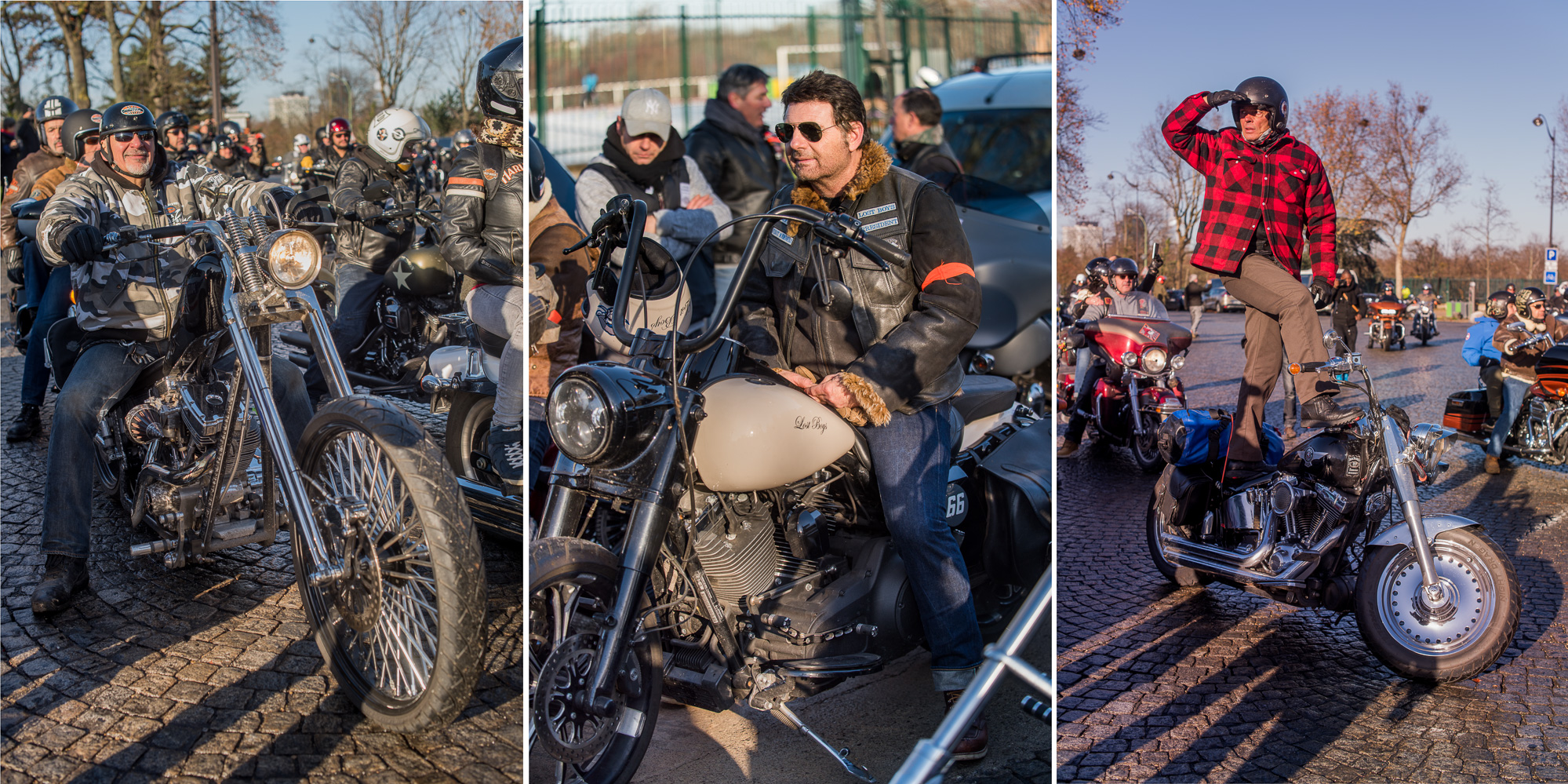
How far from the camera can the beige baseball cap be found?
3.29 metres

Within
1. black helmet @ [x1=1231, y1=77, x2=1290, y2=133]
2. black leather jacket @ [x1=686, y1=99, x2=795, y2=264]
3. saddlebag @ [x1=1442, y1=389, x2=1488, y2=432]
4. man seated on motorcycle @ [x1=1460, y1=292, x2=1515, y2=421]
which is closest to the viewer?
black helmet @ [x1=1231, y1=77, x2=1290, y2=133]

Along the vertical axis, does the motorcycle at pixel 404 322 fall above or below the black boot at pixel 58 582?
above

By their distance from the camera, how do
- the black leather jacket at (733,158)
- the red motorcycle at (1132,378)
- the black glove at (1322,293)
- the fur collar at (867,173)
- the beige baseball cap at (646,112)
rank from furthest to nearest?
the red motorcycle at (1132,378) → the black leather jacket at (733,158) → the black glove at (1322,293) → the beige baseball cap at (646,112) → the fur collar at (867,173)

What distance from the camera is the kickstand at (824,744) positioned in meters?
2.21

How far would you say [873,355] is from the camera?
2541 millimetres

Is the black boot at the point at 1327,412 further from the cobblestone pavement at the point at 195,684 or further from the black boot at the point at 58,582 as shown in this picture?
the black boot at the point at 58,582

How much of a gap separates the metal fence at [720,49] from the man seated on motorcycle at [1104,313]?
1.66m

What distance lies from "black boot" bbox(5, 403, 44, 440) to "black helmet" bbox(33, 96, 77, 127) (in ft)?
2.22

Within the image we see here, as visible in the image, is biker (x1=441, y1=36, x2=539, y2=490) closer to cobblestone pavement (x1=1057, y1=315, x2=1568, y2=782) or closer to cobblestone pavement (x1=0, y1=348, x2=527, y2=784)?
cobblestone pavement (x1=0, y1=348, x2=527, y2=784)

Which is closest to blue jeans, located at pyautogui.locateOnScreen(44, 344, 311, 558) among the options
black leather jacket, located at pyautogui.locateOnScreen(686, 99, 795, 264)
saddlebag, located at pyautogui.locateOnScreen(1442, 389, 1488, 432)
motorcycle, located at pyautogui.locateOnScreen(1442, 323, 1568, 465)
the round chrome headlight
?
the round chrome headlight

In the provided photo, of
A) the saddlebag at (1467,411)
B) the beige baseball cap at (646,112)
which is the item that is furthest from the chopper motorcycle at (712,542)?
the saddlebag at (1467,411)

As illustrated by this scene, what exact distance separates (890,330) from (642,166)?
1.25 m

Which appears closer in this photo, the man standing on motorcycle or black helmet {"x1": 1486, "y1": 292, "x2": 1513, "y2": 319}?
the man standing on motorcycle

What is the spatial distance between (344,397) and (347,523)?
254 mm
